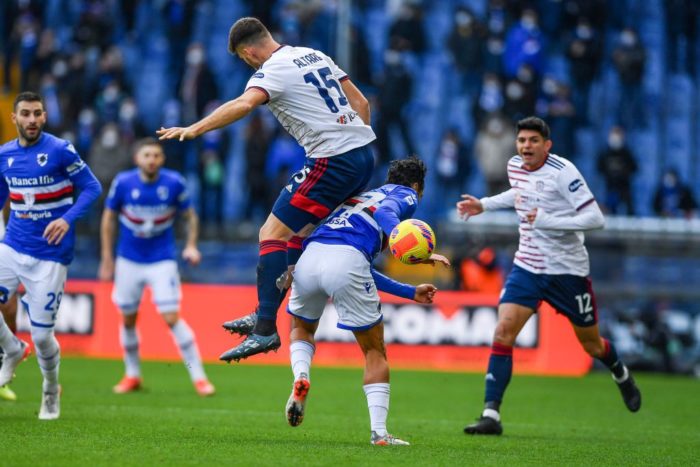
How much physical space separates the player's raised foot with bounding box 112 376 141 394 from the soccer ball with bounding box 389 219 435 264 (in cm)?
622

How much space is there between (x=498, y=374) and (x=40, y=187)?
428 centimetres

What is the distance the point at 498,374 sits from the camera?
10078mm

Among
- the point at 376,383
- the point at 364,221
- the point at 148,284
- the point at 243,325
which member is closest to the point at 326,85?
the point at 364,221

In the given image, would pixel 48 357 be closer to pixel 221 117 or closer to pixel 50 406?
pixel 50 406

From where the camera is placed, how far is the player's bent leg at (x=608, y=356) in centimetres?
1045

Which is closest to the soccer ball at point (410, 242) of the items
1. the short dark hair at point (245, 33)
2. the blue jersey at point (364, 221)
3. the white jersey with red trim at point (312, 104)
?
the blue jersey at point (364, 221)

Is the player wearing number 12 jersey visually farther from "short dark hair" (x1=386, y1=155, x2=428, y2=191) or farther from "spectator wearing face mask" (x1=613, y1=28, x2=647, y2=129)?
"spectator wearing face mask" (x1=613, y1=28, x2=647, y2=129)

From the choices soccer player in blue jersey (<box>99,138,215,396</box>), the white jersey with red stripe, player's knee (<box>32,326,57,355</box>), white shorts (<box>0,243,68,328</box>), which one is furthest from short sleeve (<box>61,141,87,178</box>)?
the white jersey with red stripe

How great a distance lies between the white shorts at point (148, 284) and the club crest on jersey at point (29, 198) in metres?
3.65

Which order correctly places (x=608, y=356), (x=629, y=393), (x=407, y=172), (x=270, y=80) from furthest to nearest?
(x=629, y=393) → (x=608, y=356) → (x=407, y=172) → (x=270, y=80)

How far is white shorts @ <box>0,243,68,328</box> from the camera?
31.4ft

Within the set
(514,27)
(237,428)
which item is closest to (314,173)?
(237,428)

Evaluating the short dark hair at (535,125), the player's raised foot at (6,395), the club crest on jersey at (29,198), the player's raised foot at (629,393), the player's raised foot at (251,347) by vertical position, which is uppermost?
the short dark hair at (535,125)

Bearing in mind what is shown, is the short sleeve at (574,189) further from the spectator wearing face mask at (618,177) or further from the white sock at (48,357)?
the spectator wearing face mask at (618,177)
